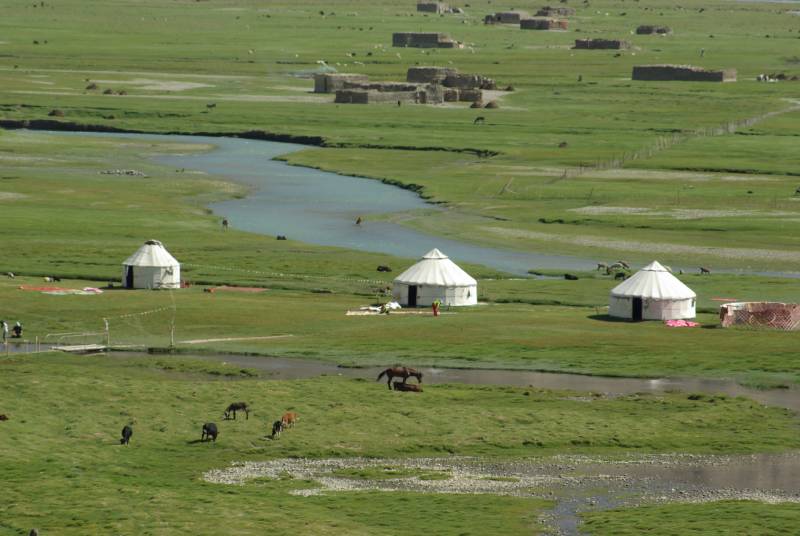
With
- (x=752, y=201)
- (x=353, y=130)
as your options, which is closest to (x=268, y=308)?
(x=752, y=201)

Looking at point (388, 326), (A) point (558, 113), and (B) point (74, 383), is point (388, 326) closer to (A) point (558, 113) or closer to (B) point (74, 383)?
(B) point (74, 383)

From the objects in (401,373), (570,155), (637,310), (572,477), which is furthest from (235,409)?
(570,155)

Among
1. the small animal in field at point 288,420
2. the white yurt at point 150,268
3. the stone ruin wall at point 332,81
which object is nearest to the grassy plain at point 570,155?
the stone ruin wall at point 332,81

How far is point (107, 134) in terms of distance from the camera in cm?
16700

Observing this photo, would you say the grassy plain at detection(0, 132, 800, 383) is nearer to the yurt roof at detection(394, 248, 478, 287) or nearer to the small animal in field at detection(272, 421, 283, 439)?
the yurt roof at detection(394, 248, 478, 287)

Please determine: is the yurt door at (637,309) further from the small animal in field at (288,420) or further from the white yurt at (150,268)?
the small animal in field at (288,420)

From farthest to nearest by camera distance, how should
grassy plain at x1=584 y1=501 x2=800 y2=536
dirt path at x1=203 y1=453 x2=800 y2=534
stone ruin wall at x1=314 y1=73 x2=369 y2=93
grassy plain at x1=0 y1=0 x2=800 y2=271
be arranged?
stone ruin wall at x1=314 y1=73 x2=369 y2=93 < grassy plain at x1=0 y1=0 x2=800 y2=271 < dirt path at x1=203 y1=453 x2=800 y2=534 < grassy plain at x1=584 y1=501 x2=800 y2=536

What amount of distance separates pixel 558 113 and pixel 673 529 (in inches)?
5196

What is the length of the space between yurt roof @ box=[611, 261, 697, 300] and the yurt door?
308 millimetres

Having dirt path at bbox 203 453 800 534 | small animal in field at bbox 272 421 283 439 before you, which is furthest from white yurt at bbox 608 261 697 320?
small animal in field at bbox 272 421 283 439

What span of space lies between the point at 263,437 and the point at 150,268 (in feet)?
100

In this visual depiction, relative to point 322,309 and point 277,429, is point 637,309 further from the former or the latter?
point 277,429

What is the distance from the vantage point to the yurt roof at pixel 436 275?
85562 millimetres

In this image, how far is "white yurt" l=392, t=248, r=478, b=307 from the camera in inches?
3369
